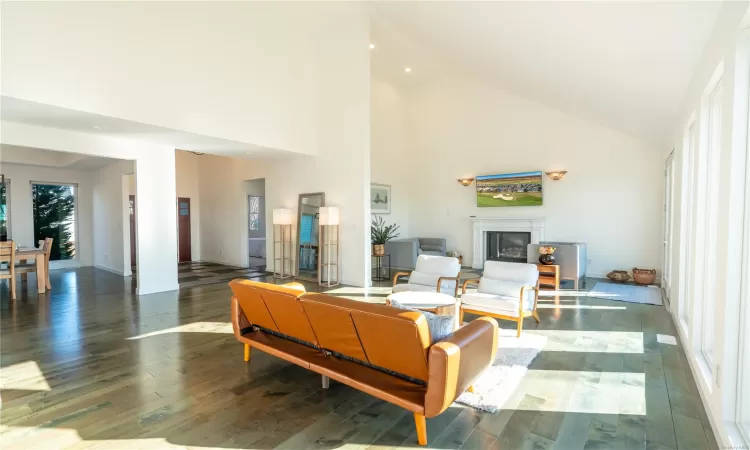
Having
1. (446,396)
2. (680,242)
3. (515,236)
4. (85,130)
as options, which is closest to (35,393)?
(446,396)

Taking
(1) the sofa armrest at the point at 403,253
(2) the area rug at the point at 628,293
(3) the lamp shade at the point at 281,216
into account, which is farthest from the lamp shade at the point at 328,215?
(2) the area rug at the point at 628,293

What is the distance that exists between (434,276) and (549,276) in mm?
3053

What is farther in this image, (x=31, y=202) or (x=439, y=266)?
(x=31, y=202)

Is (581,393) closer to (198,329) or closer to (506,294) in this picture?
(506,294)

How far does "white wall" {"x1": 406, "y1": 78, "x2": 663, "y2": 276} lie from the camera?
7.57m

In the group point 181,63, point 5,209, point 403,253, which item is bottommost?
point 403,253

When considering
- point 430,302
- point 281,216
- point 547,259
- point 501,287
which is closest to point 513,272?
point 501,287

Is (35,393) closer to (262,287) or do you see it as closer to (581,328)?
(262,287)

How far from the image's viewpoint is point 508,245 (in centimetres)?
926

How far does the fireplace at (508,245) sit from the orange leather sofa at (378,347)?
268 inches

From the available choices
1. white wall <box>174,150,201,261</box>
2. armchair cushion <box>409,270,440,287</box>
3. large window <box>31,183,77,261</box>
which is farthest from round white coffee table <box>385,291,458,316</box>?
large window <box>31,183,77,261</box>

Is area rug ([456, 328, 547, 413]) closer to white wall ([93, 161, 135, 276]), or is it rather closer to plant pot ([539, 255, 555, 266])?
plant pot ([539, 255, 555, 266])

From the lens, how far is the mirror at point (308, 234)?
789 cm

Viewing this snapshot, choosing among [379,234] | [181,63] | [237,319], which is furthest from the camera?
[379,234]
